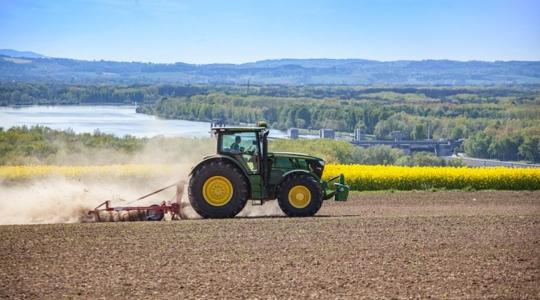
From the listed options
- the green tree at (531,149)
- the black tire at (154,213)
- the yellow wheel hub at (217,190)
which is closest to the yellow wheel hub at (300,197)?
the yellow wheel hub at (217,190)

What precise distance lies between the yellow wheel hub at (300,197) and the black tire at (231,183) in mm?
1024

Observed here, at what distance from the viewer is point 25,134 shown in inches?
1747

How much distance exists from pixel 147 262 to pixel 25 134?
34.6 meters

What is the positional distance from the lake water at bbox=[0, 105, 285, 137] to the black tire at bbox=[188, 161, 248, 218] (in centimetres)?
3174

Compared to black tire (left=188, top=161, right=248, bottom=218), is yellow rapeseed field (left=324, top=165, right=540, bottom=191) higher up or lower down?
lower down

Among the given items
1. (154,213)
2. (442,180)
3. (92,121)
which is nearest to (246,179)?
(154,213)

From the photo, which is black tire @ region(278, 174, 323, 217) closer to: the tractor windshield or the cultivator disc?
the tractor windshield

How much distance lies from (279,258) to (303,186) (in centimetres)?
454

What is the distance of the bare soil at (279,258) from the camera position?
10.4m

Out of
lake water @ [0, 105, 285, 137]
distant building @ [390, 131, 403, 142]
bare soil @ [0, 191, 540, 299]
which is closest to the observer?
bare soil @ [0, 191, 540, 299]

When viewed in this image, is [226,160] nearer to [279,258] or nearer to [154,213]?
[154,213]

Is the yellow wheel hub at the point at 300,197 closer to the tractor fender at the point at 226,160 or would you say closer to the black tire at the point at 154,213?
the tractor fender at the point at 226,160

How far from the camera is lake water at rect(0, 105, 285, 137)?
53.3 metres

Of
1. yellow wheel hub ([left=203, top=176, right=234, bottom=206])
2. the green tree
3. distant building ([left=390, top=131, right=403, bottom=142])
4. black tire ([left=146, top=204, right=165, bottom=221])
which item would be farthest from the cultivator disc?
distant building ([left=390, top=131, right=403, bottom=142])
